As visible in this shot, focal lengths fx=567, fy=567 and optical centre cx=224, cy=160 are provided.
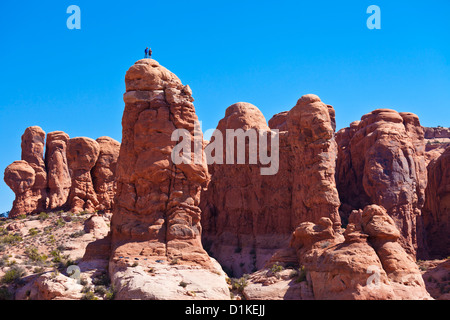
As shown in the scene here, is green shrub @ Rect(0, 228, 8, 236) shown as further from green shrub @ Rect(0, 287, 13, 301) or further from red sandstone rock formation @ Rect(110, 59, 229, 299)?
green shrub @ Rect(0, 287, 13, 301)

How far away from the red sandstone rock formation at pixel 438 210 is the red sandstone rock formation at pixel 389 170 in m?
2.66

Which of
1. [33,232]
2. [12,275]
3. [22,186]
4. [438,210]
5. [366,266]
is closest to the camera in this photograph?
[366,266]

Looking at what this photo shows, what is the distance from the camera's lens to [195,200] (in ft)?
86.4

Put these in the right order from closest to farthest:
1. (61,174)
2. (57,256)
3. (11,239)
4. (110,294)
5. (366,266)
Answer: (366,266) < (110,294) < (57,256) < (11,239) < (61,174)

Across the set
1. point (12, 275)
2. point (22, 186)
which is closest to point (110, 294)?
point (12, 275)

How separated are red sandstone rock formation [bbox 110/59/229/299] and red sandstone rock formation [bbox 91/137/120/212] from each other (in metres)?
18.6

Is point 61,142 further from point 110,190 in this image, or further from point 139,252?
point 139,252

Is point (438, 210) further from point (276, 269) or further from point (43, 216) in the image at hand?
point (43, 216)

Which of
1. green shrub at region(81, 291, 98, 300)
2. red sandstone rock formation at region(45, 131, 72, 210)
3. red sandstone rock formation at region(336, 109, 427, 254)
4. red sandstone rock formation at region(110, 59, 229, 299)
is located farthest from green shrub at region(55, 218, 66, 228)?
red sandstone rock formation at region(336, 109, 427, 254)

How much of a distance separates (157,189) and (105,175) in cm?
2009

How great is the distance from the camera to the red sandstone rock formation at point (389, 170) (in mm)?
41750

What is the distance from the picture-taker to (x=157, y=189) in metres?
25.9

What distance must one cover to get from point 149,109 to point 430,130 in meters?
68.8
